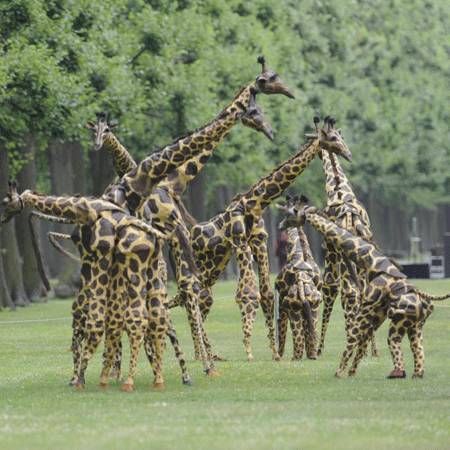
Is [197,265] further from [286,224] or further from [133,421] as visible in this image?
[133,421]

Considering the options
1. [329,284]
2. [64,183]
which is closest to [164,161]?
[329,284]

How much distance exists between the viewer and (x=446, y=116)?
101062 mm

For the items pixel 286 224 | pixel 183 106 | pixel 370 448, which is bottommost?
pixel 370 448

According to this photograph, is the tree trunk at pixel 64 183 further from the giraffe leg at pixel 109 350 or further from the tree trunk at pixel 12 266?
the giraffe leg at pixel 109 350

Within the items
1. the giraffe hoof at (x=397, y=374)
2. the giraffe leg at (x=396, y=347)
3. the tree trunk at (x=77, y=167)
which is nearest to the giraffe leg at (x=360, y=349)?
the giraffe leg at (x=396, y=347)

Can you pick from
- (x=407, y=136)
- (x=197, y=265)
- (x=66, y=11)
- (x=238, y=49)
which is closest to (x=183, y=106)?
(x=238, y=49)

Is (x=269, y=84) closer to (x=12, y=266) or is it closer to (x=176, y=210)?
(x=176, y=210)

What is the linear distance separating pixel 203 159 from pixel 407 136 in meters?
71.3

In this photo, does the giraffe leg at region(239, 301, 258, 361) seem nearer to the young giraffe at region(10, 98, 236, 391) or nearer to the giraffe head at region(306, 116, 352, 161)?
the giraffe head at region(306, 116, 352, 161)

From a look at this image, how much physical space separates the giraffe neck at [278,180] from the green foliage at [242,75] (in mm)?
13456

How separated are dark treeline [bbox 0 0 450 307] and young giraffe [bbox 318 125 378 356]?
41.4 ft

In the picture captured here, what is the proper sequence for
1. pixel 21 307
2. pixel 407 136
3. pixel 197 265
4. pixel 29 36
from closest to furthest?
pixel 197 265, pixel 29 36, pixel 21 307, pixel 407 136

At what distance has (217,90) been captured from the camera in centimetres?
6488

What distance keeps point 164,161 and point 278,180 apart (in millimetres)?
3742
